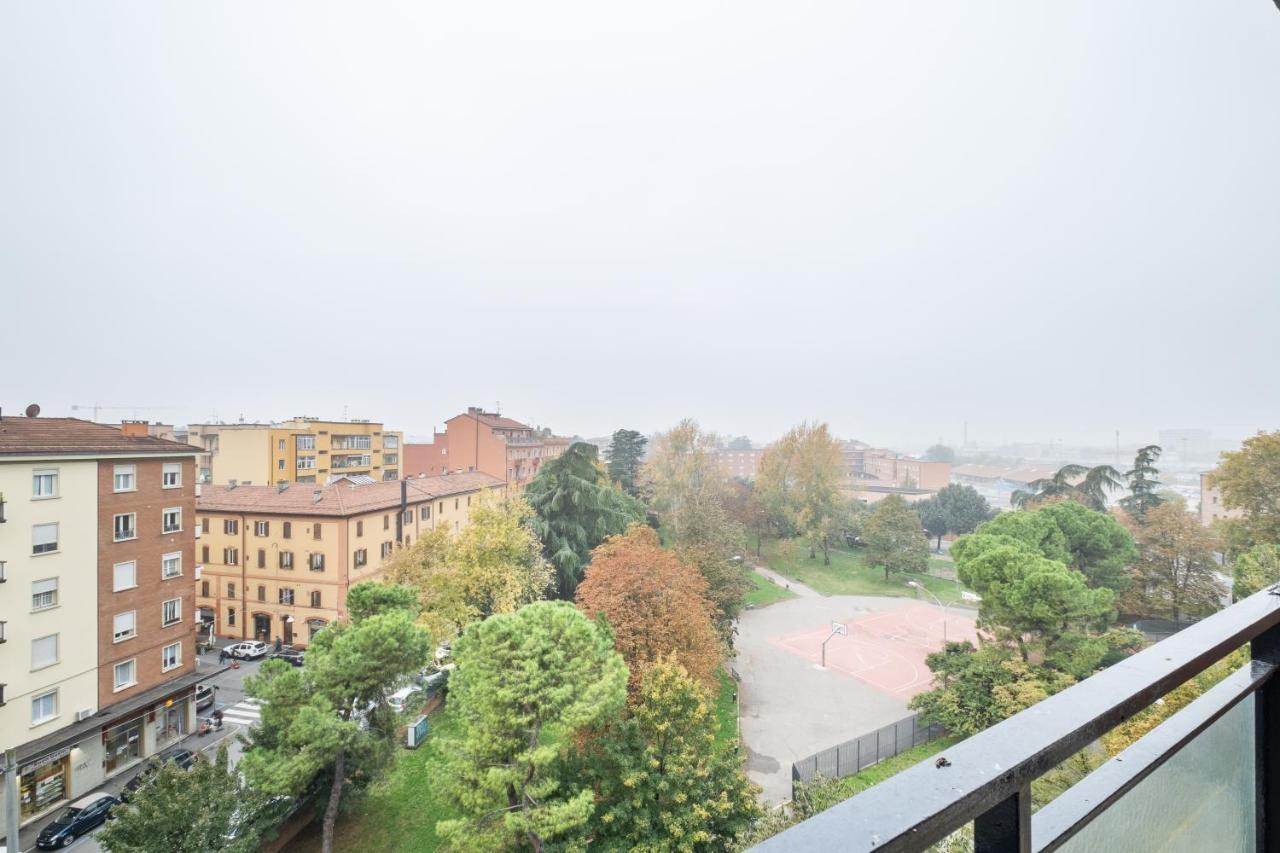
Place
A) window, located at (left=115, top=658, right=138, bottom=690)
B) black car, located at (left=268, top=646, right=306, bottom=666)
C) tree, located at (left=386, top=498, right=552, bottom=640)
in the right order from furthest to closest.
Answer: black car, located at (left=268, top=646, right=306, bottom=666)
tree, located at (left=386, top=498, right=552, bottom=640)
window, located at (left=115, top=658, right=138, bottom=690)

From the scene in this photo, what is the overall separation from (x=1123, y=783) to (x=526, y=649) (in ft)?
19.9

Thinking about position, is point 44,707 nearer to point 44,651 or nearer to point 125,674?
point 44,651

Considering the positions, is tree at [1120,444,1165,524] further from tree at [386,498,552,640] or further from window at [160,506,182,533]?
window at [160,506,182,533]

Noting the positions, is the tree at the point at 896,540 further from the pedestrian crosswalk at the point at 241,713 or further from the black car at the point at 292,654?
the pedestrian crosswalk at the point at 241,713

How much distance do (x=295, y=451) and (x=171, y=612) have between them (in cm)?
1369

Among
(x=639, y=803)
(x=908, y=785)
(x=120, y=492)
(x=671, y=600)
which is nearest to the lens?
(x=908, y=785)

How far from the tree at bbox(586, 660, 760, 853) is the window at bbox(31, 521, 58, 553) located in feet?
24.2

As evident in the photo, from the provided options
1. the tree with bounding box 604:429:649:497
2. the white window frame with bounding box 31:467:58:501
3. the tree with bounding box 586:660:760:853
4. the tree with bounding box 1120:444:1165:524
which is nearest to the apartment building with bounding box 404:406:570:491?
the tree with bounding box 604:429:649:497

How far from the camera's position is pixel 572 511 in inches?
607

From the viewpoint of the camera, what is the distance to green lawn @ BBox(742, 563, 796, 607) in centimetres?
1807

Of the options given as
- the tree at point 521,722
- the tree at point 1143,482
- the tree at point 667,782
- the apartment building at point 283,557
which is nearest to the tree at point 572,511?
the apartment building at point 283,557

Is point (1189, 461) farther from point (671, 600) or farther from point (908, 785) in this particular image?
point (908, 785)

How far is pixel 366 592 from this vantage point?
7742 millimetres

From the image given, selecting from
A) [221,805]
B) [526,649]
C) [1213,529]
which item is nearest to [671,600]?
[526,649]
